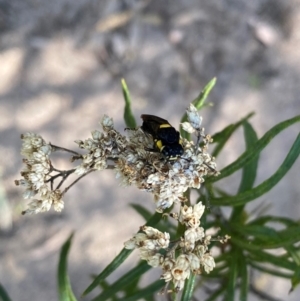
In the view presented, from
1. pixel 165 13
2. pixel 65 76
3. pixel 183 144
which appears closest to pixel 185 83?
pixel 165 13

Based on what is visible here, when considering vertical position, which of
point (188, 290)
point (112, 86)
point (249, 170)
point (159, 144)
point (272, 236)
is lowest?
point (188, 290)

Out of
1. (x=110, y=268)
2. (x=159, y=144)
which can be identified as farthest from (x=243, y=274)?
(x=159, y=144)

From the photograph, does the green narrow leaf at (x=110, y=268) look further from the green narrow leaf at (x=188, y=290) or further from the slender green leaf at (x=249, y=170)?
the slender green leaf at (x=249, y=170)

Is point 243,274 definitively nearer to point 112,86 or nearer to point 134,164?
point 134,164

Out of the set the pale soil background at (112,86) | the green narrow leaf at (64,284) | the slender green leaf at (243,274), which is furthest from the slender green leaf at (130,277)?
the pale soil background at (112,86)

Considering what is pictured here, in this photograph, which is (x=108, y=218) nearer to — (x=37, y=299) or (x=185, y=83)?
(x=37, y=299)

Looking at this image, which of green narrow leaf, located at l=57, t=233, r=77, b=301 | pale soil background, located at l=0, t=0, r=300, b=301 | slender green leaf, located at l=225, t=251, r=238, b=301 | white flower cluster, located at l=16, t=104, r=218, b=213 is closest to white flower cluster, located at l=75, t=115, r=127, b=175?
white flower cluster, located at l=16, t=104, r=218, b=213
